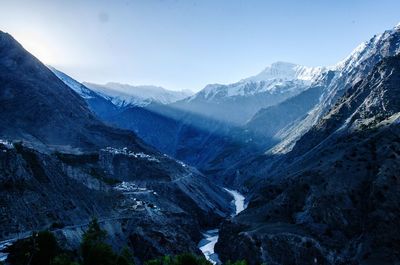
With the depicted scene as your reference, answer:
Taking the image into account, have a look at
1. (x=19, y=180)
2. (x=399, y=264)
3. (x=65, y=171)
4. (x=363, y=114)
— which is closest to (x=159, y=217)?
(x=65, y=171)

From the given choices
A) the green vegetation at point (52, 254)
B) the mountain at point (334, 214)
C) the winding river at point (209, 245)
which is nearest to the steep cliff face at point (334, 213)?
the mountain at point (334, 214)

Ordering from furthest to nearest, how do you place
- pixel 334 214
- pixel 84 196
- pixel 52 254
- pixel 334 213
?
pixel 84 196 → pixel 334 213 → pixel 334 214 → pixel 52 254

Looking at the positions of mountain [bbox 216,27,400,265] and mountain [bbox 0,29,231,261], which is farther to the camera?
mountain [bbox 216,27,400,265]

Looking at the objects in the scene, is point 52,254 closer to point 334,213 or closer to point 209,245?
point 334,213

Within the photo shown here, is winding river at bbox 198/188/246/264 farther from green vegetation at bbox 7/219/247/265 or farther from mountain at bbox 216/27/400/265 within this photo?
green vegetation at bbox 7/219/247/265

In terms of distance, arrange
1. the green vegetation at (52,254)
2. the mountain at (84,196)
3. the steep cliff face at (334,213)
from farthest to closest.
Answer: the steep cliff face at (334,213) → the mountain at (84,196) → the green vegetation at (52,254)

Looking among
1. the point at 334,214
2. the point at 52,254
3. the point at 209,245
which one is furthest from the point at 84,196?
the point at 334,214

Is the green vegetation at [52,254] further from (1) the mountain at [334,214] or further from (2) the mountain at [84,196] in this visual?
(1) the mountain at [334,214]

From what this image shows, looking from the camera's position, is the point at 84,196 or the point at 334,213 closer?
the point at 334,213

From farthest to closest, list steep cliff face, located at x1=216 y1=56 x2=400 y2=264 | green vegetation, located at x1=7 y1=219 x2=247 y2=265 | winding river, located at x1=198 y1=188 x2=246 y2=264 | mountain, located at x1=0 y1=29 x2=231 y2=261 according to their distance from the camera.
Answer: winding river, located at x1=198 y1=188 x2=246 y2=264, steep cliff face, located at x1=216 y1=56 x2=400 y2=264, mountain, located at x1=0 y1=29 x2=231 y2=261, green vegetation, located at x1=7 y1=219 x2=247 y2=265

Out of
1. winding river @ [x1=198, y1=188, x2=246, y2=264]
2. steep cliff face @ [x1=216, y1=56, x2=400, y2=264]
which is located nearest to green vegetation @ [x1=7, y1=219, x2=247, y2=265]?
steep cliff face @ [x1=216, y1=56, x2=400, y2=264]
